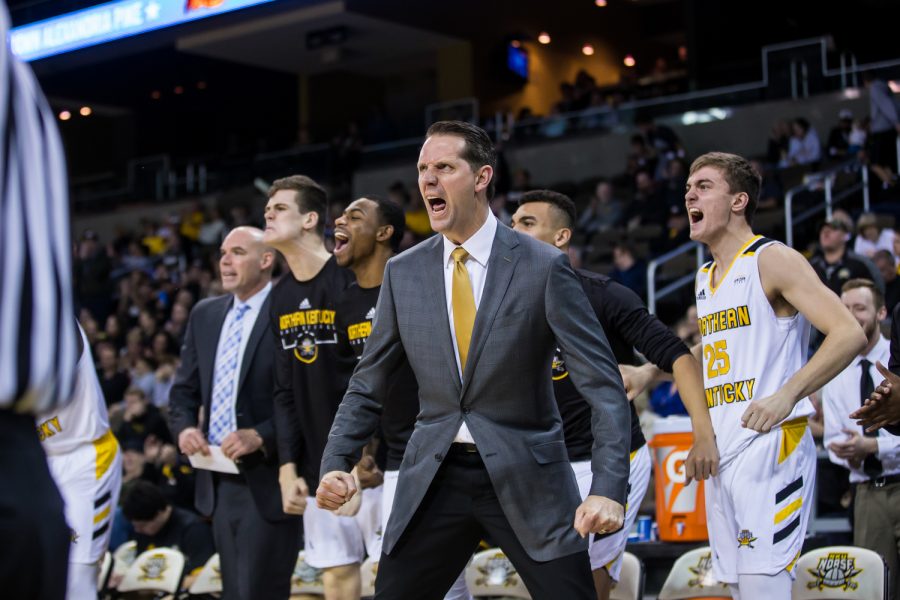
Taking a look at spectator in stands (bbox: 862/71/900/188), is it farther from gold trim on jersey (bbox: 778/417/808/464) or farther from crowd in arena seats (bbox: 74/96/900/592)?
gold trim on jersey (bbox: 778/417/808/464)

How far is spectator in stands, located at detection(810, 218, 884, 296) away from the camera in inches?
356

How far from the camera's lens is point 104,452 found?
588 centimetres

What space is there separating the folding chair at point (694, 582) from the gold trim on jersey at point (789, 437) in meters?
1.98

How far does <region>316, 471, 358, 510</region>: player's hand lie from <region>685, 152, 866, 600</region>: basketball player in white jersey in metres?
1.64

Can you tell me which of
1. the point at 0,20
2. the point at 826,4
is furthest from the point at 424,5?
the point at 0,20

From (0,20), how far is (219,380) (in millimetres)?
4511

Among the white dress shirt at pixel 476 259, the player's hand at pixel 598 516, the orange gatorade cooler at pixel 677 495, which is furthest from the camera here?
Result: the orange gatorade cooler at pixel 677 495

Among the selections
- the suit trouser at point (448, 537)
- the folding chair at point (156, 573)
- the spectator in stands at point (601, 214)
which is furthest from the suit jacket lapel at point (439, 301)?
the spectator in stands at point (601, 214)

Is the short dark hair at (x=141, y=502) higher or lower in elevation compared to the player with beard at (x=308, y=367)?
lower

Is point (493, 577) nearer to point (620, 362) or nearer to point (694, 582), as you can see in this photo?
point (694, 582)

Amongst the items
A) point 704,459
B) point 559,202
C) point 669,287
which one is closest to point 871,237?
point 669,287

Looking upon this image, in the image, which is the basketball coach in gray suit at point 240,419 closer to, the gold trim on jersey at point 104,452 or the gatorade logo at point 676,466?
the gold trim on jersey at point 104,452

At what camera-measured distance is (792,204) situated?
42.8 feet

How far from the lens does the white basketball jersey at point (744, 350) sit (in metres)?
4.71
